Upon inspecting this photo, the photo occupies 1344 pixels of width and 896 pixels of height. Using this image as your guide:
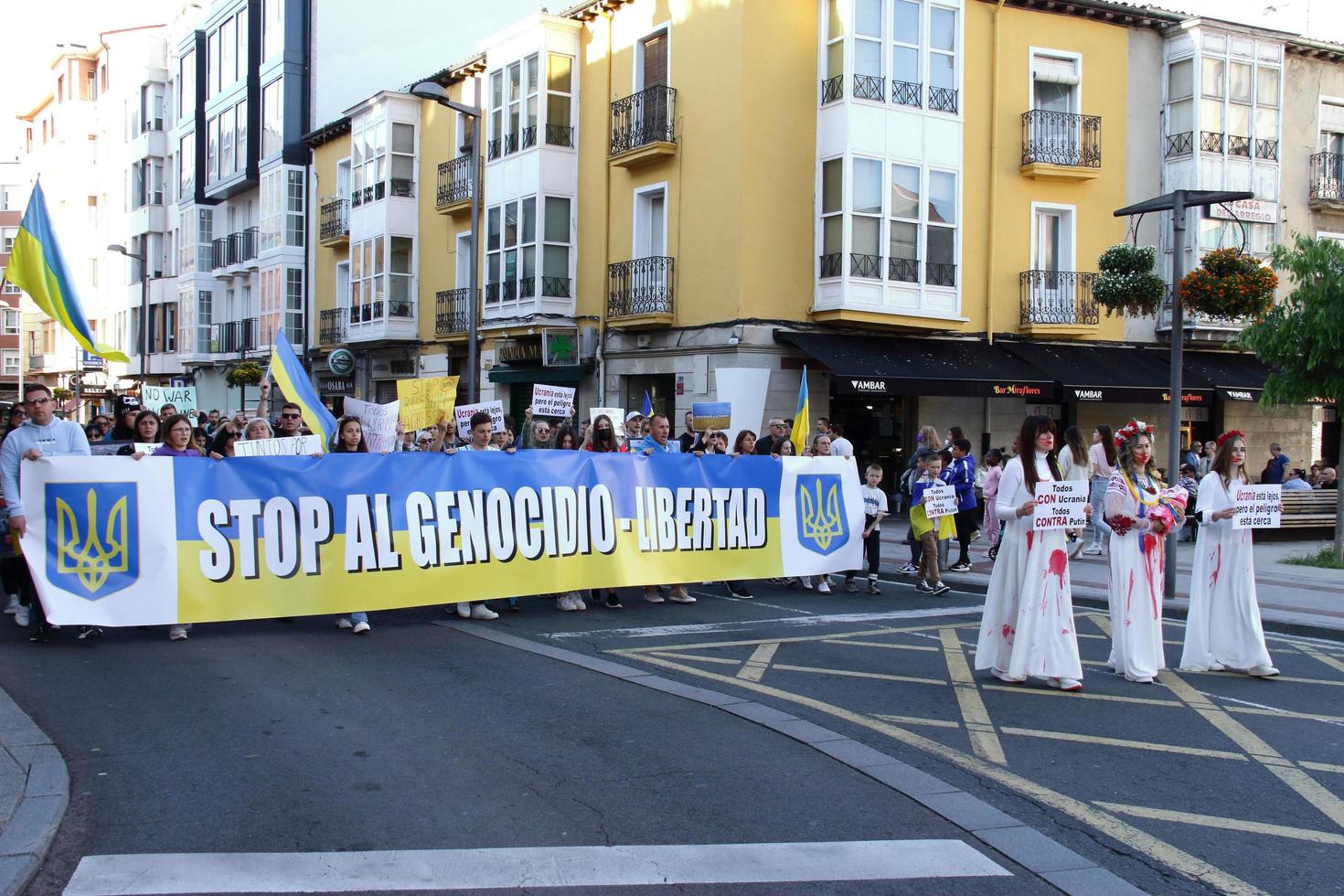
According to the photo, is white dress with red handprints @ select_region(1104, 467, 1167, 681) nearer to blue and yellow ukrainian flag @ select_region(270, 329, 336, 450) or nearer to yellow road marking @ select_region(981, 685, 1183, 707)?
yellow road marking @ select_region(981, 685, 1183, 707)

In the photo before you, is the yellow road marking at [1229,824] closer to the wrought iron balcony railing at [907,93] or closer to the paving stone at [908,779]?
the paving stone at [908,779]

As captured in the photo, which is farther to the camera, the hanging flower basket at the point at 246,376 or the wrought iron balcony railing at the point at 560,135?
the hanging flower basket at the point at 246,376

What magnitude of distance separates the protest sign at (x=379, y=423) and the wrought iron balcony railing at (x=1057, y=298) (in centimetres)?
1448

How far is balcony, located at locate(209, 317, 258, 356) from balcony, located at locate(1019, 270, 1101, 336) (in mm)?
26143

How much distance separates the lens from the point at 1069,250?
981 inches

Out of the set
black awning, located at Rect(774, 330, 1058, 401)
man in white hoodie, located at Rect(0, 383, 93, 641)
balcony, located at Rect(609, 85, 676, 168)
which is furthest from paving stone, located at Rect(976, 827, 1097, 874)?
balcony, located at Rect(609, 85, 676, 168)

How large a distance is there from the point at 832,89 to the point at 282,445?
45.8 ft

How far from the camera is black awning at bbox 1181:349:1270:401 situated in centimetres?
2442

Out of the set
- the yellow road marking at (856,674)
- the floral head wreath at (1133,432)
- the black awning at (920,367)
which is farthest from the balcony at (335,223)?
the floral head wreath at (1133,432)

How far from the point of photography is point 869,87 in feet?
72.4

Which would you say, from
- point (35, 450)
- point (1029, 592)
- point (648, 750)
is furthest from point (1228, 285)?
point (35, 450)

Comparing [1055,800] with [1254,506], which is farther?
Answer: [1254,506]

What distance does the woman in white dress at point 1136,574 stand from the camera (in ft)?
26.5

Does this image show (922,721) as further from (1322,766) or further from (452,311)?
(452,311)
